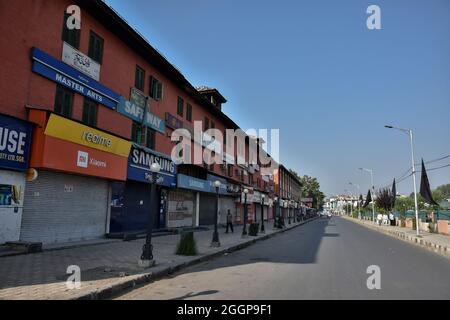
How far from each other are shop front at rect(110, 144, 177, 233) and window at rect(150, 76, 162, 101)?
344 cm

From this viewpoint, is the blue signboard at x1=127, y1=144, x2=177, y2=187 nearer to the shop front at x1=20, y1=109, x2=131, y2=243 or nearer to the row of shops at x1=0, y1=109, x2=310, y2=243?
the row of shops at x1=0, y1=109, x2=310, y2=243

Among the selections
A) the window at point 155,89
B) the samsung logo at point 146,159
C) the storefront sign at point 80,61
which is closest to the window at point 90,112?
the storefront sign at point 80,61

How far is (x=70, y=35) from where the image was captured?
49.3ft

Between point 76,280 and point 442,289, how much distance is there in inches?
320

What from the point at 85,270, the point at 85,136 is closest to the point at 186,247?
the point at 85,270

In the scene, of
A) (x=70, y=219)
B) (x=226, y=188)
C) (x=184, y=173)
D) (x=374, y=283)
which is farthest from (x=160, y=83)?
(x=374, y=283)

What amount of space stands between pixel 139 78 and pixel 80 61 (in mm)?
5497

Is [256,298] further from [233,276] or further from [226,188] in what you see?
[226,188]

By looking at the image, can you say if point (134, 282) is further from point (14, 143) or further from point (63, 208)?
point (63, 208)

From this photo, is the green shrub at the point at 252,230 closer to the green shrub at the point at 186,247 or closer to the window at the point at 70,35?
the green shrub at the point at 186,247

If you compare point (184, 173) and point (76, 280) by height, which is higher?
point (184, 173)

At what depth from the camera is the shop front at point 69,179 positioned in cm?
1273

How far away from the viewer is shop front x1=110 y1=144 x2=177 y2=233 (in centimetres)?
→ 1839
